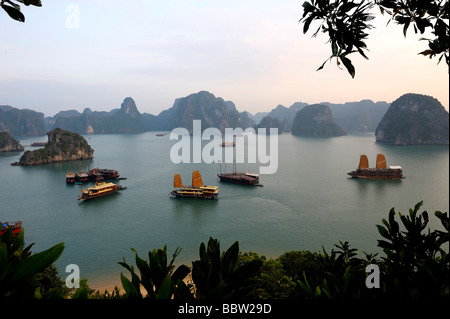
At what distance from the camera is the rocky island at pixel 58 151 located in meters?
82.8

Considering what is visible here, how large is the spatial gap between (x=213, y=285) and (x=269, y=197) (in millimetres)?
45273

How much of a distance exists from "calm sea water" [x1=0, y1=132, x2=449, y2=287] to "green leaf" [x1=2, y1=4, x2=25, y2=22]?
25191mm

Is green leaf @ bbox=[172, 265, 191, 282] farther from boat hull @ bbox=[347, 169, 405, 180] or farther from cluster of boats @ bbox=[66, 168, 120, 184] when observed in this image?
boat hull @ bbox=[347, 169, 405, 180]

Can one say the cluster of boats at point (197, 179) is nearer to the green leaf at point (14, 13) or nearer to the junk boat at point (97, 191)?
the junk boat at point (97, 191)

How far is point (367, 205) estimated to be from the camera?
140ft

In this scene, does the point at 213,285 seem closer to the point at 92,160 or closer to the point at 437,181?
the point at 437,181

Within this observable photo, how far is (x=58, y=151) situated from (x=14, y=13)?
101333 millimetres

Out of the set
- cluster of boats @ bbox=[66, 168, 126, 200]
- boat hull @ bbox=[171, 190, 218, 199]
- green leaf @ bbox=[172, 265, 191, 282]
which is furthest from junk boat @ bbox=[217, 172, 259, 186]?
green leaf @ bbox=[172, 265, 191, 282]

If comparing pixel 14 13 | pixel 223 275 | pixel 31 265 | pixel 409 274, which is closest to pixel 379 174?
pixel 409 274

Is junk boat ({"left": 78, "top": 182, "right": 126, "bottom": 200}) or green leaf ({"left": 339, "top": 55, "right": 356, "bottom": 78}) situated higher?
green leaf ({"left": 339, "top": 55, "right": 356, "bottom": 78})

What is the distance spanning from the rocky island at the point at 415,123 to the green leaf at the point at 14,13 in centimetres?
15051

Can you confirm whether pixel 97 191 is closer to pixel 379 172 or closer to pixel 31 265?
pixel 31 265

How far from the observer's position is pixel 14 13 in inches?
97.3

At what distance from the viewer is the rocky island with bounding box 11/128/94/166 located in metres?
82.8
